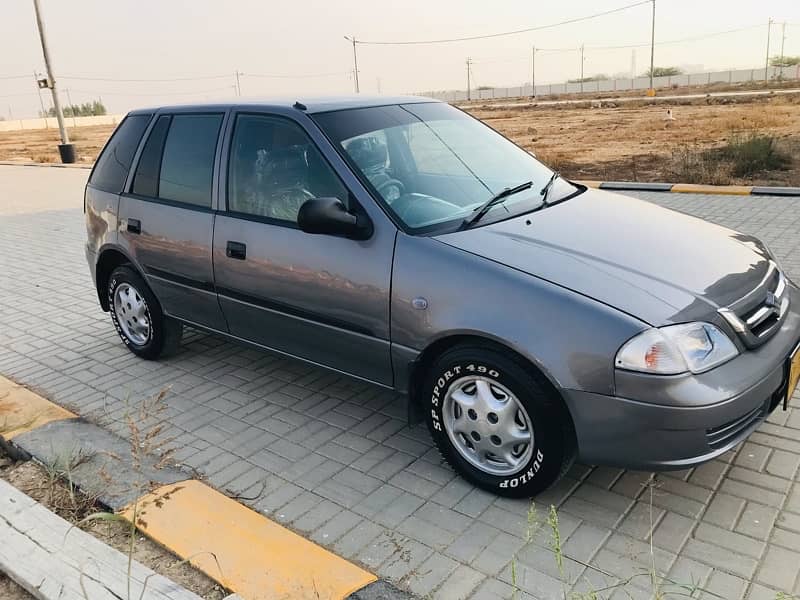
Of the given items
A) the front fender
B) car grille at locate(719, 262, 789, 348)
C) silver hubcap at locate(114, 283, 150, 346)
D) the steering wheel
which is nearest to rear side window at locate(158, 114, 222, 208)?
silver hubcap at locate(114, 283, 150, 346)

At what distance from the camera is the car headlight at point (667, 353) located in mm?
2734

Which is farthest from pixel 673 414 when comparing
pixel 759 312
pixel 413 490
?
pixel 413 490

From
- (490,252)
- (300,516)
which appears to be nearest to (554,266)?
(490,252)

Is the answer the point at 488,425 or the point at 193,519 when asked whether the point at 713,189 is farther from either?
the point at 193,519

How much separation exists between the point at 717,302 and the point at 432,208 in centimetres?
144

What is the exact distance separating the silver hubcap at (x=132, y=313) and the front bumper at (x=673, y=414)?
11.3 ft

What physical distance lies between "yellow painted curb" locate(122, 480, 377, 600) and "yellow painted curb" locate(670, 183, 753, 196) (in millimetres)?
9175

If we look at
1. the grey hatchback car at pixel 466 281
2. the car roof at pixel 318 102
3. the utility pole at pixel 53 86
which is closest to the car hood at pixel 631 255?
the grey hatchback car at pixel 466 281

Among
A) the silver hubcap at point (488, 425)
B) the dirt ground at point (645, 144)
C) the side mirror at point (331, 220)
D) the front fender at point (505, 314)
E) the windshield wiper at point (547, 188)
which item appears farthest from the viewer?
the dirt ground at point (645, 144)

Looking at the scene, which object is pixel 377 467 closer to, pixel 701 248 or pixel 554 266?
pixel 554 266

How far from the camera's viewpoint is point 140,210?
4.81m

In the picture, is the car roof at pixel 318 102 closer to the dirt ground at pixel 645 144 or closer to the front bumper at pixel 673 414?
the front bumper at pixel 673 414

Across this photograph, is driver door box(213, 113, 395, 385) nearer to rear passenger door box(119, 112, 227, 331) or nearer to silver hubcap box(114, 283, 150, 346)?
rear passenger door box(119, 112, 227, 331)

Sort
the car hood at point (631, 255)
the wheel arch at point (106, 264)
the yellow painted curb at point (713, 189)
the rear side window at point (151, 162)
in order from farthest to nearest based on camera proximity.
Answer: the yellow painted curb at point (713, 189) < the wheel arch at point (106, 264) < the rear side window at point (151, 162) < the car hood at point (631, 255)
